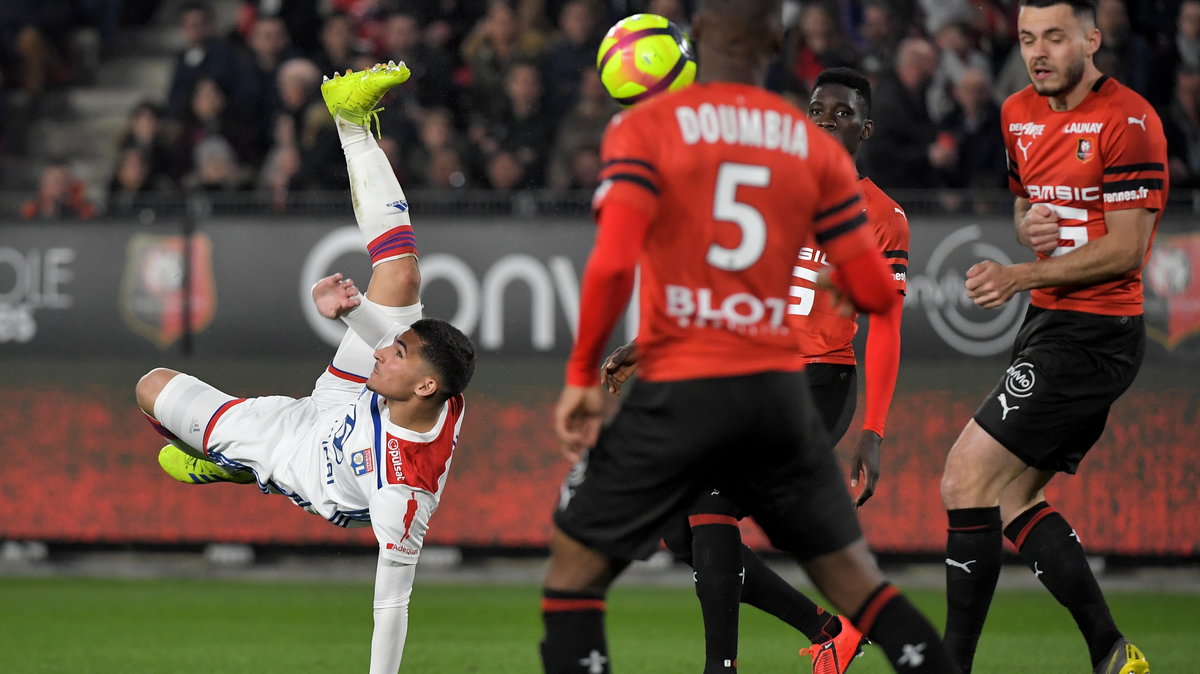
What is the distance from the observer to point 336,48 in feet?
44.0

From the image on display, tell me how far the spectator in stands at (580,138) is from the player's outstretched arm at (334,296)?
20.0 ft

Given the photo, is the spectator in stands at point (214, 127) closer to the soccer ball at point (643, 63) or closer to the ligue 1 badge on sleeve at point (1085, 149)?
the soccer ball at point (643, 63)

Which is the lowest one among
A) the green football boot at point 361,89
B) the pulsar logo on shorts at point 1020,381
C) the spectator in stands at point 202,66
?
the pulsar logo on shorts at point 1020,381

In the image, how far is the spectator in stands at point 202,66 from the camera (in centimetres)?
1356

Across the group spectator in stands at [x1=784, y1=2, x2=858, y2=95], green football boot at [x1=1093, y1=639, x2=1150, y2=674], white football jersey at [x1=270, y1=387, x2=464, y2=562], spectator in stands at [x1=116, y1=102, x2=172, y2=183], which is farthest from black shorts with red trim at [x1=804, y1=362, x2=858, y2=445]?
spectator in stands at [x1=116, y1=102, x2=172, y2=183]

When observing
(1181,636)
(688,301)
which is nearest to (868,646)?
(1181,636)

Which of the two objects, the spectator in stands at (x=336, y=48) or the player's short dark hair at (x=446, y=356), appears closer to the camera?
the player's short dark hair at (x=446, y=356)

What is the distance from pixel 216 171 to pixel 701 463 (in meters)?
9.18

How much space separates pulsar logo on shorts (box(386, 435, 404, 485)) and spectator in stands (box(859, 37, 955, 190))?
6.21 metres

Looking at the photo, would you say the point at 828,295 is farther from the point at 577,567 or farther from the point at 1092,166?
the point at 577,567

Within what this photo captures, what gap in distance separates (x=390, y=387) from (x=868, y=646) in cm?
342

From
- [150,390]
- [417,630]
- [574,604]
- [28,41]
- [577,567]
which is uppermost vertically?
[28,41]

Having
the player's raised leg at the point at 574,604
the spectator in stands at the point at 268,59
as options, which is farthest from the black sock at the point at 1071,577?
the spectator in stands at the point at 268,59

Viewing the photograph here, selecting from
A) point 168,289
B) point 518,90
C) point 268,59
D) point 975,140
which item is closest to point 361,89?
point 168,289
